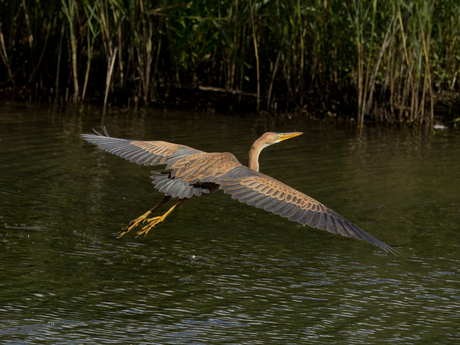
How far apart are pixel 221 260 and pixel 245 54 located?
7.02 metres

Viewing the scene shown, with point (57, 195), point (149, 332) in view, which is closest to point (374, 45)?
point (57, 195)

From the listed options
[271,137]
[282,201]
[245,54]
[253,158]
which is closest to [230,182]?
[282,201]

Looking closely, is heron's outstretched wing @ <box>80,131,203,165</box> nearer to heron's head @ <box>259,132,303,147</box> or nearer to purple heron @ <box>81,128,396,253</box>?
purple heron @ <box>81,128,396,253</box>

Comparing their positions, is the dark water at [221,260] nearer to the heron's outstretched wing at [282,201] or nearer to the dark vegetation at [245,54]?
the heron's outstretched wing at [282,201]

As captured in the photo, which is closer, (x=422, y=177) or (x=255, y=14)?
(x=422, y=177)

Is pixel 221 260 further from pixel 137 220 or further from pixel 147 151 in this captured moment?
pixel 147 151

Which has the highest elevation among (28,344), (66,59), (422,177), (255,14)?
(255,14)

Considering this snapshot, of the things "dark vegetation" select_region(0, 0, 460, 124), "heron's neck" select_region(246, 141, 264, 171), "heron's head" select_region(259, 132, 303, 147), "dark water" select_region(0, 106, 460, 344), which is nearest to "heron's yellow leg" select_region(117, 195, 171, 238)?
"dark water" select_region(0, 106, 460, 344)

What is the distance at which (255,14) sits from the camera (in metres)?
11.6

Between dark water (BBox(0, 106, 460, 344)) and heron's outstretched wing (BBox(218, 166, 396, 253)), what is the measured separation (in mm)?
496

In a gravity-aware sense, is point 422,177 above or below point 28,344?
above

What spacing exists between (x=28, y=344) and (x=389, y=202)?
14.6 feet

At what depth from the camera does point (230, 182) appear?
463 centimetres

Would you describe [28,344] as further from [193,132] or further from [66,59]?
[66,59]
